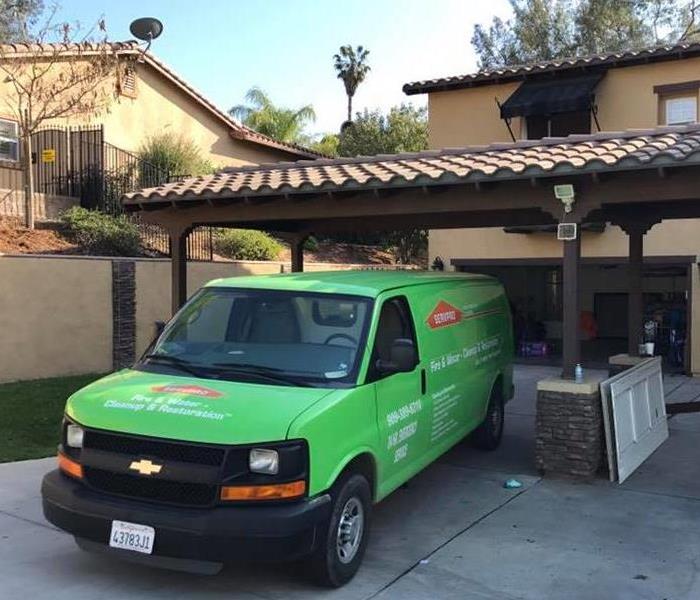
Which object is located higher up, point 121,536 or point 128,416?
point 128,416

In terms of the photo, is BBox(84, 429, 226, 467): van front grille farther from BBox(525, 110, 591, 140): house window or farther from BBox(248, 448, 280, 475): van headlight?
BBox(525, 110, 591, 140): house window

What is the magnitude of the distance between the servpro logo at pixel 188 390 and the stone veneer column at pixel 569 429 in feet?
13.0

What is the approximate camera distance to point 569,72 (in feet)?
51.1

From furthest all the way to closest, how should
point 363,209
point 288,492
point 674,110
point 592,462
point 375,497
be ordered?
point 674,110, point 363,209, point 592,462, point 375,497, point 288,492

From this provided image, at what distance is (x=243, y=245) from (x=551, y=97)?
765 cm

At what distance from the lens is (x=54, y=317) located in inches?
480

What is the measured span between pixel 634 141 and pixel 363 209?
9.61 feet

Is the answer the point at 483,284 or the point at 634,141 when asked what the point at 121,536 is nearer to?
the point at 483,284

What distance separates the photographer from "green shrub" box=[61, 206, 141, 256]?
46.9 ft

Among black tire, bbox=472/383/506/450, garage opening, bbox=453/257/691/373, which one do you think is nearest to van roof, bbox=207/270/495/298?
black tire, bbox=472/383/506/450

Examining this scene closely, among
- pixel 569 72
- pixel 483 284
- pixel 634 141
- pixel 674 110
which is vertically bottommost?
pixel 483 284

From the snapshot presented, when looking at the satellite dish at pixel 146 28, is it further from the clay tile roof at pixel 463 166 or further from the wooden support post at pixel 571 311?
the wooden support post at pixel 571 311

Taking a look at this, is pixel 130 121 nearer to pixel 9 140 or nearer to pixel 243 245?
pixel 9 140

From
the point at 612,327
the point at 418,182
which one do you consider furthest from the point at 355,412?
the point at 612,327
